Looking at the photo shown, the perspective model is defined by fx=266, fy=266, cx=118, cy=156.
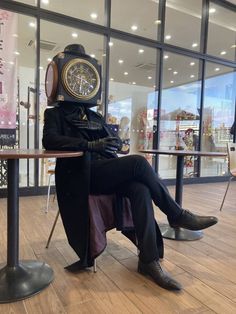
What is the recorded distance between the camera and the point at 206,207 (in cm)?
312

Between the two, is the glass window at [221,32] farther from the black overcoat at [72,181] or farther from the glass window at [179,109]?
the black overcoat at [72,181]

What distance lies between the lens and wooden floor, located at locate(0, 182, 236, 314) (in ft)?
4.05

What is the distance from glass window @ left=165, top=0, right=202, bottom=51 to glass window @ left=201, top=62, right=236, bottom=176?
1.88 ft

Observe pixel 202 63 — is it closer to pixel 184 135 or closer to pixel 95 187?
pixel 184 135

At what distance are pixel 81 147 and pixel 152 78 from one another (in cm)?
345

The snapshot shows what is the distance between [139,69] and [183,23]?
3.55ft

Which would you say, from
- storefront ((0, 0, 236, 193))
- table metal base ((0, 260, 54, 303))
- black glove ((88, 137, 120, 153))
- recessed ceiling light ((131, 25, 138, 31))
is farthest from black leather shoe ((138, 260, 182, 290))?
recessed ceiling light ((131, 25, 138, 31))

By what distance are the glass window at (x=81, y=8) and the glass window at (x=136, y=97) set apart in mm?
684

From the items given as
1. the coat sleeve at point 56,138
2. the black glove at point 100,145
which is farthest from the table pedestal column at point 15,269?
the black glove at point 100,145

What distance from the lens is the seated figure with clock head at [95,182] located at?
1.43 meters

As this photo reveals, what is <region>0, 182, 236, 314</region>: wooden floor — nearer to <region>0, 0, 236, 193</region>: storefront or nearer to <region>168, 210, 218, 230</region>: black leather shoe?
<region>168, 210, 218, 230</region>: black leather shoe

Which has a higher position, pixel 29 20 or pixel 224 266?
pixel 29 20

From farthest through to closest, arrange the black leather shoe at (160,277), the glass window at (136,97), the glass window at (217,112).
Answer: the glass window at (217,112) → the glass window at (136,97) → the black leather shoe at (160,277)

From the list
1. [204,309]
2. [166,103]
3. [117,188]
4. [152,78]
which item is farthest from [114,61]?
[204,309]
